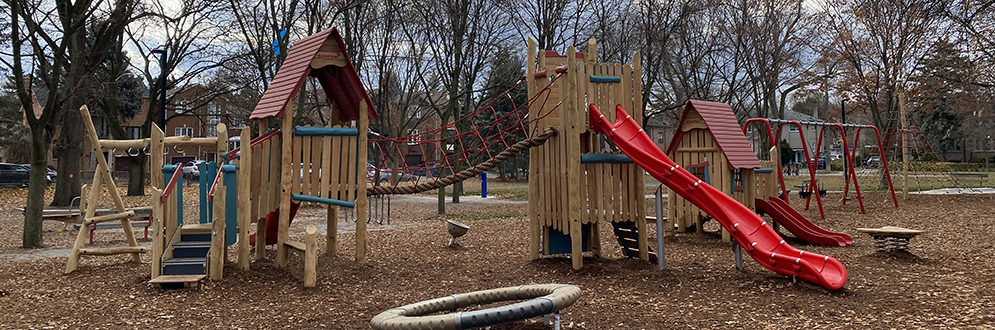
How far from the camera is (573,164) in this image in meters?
7.98

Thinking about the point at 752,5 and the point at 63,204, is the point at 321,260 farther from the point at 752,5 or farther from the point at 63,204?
the point at 752,5

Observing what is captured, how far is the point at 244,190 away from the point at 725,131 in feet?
26.0

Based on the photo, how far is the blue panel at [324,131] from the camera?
8031 millimetres

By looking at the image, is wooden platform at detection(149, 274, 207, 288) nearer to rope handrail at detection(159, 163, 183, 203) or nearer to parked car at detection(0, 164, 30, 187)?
rope handrail at detection(159, 163, 183, 203)

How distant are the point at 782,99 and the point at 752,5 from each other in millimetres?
6435

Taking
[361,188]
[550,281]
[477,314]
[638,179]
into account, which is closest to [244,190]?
[361,188]

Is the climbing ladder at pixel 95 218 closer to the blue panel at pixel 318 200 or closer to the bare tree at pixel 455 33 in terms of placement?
the blue panel at pixel 318 200

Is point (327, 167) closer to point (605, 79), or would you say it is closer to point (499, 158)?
point (499, 158)

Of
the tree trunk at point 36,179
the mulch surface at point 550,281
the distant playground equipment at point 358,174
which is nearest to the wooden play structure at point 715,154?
the mulch surface at point 550,281

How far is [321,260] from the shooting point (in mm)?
8445

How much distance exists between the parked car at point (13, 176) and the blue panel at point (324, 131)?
26311 millimetres

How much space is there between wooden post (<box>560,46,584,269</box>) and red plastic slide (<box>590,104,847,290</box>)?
0.35 m

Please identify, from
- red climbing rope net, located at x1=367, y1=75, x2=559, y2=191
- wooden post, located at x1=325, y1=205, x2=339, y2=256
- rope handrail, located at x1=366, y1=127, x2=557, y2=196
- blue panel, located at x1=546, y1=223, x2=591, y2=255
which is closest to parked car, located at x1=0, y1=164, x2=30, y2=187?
red climbing rope net, located at x1=367, y1=75, x2=559, y2=191

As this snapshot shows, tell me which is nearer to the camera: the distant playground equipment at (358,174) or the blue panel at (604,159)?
the distant playground equipment at (358,174)
